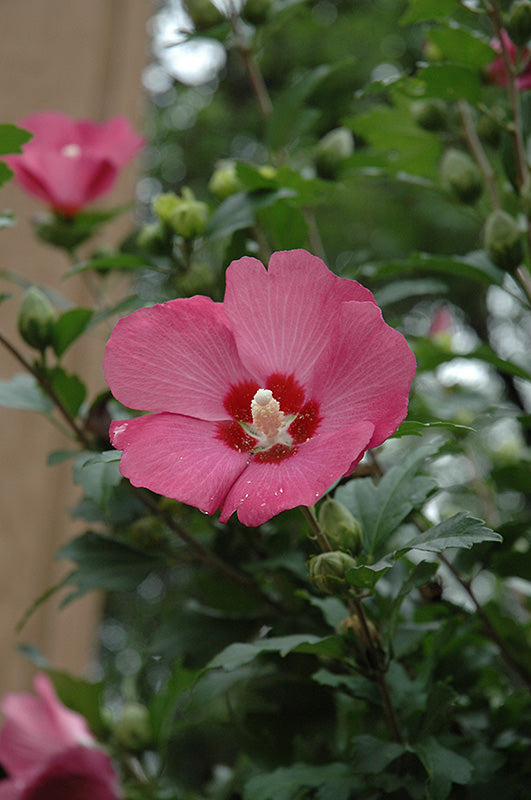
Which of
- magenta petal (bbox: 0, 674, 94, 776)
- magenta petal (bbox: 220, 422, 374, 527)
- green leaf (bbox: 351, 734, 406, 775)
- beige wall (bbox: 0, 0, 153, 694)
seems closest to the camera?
magenta petal (bbox: 220, 422, 374, 527)

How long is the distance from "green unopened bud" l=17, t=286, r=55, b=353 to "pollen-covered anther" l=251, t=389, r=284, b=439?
25cm

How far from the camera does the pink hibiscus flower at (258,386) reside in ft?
1.21

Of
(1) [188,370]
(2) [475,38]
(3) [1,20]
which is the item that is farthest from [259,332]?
(3) [1,20]

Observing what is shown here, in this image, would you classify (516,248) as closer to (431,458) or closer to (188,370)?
(431,458)

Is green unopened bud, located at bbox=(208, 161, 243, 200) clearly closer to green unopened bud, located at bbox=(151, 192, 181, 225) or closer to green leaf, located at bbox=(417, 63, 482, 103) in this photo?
green unopened bud, located at bbox=(151, 192, 181, 225)

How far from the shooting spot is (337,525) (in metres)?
0.45

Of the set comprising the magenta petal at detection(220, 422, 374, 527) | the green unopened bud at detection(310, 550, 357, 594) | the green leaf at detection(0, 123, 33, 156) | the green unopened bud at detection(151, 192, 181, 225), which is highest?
the green leaf at detection(0, 123, 33, 156)

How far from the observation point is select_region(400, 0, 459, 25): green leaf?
2.07 ft

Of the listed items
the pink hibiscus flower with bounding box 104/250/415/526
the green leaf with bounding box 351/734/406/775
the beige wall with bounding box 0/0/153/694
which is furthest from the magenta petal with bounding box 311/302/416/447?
the beige wall with bounding box 0/0/153/694

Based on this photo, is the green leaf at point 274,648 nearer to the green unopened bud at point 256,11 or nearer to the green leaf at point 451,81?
the green leaf at point 451,81

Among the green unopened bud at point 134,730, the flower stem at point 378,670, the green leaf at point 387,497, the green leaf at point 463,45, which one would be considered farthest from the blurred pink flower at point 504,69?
the green unopened bud at point 134,730

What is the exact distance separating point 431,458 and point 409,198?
365cm

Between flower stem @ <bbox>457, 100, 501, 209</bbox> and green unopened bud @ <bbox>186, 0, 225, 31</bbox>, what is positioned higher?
green unopened bud @ <bbox>186, 0, 225, 31</bbox>

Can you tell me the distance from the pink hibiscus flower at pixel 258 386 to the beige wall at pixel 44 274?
540mm
